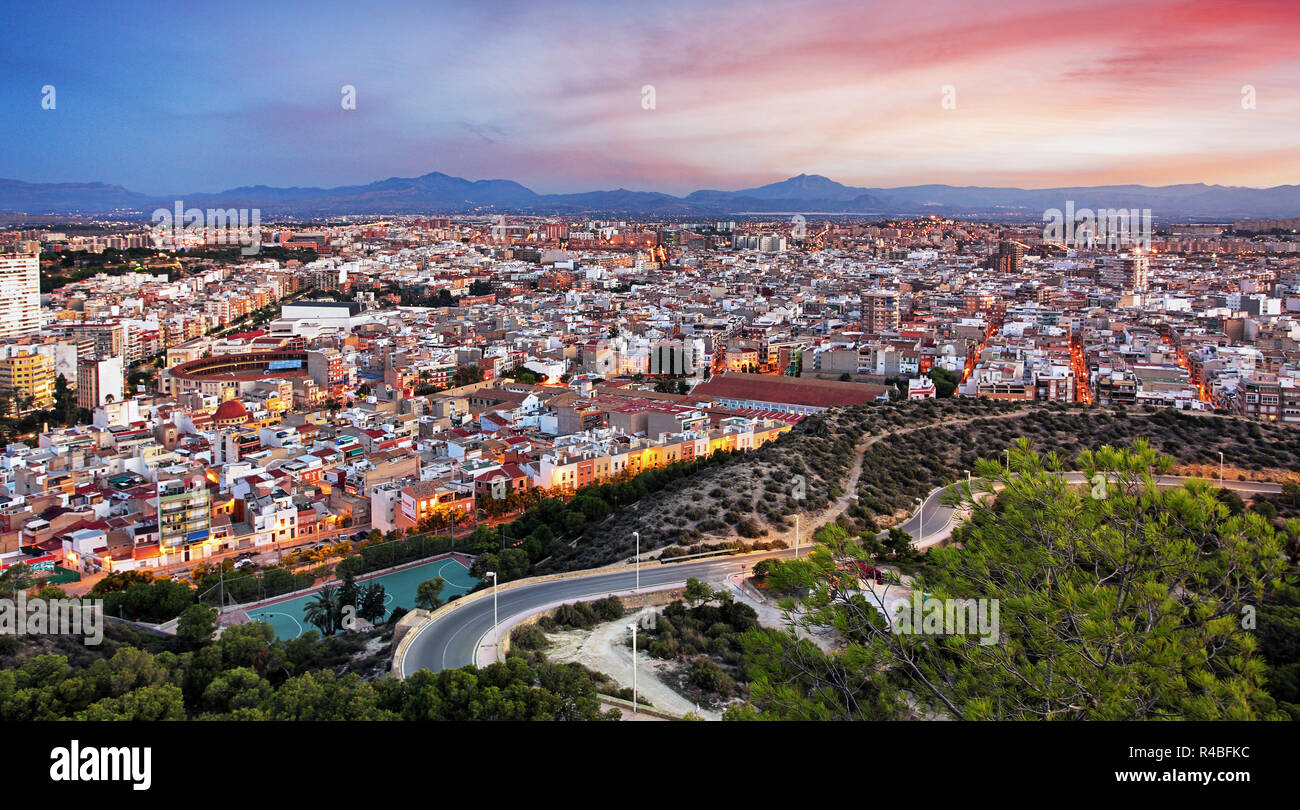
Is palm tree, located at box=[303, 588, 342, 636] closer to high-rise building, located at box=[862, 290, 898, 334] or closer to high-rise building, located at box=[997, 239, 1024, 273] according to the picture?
high-rise building, located at box=[862, 290, 898, 334]

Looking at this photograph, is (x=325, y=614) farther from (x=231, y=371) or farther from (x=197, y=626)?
(x=231, y=371)

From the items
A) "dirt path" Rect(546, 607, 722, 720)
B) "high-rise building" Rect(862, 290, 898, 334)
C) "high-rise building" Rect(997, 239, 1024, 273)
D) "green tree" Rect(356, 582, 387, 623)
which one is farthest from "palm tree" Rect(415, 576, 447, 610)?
"high-rise building" Rect(997, 239, 1024, 273)

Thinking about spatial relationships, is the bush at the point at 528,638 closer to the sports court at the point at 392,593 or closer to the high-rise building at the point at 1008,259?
the sports court at the point at 392,593

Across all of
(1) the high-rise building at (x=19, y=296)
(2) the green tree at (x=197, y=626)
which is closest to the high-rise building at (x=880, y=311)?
(1) the high-rise building at (x=19, y=296)

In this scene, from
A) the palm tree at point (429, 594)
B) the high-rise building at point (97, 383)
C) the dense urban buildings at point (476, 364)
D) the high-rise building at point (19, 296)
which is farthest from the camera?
the high-rise building at point (19, 296)
